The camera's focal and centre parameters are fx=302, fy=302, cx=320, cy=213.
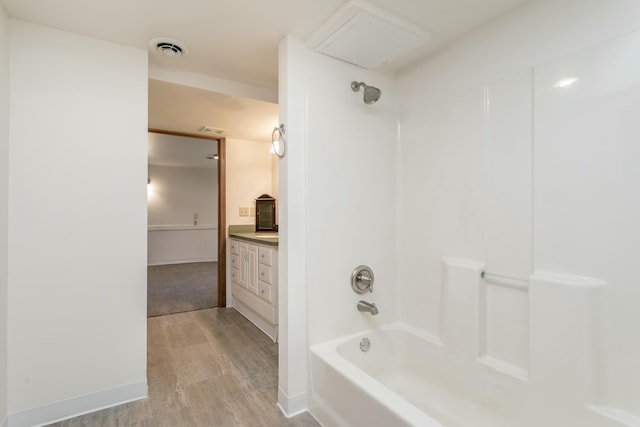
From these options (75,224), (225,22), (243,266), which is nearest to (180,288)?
(243,266)

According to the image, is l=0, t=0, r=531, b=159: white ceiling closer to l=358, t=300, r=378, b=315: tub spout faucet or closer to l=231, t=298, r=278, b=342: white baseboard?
l=358, t=300, r=378, b=315: tub spout faucet

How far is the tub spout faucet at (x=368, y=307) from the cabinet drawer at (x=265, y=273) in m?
1.00

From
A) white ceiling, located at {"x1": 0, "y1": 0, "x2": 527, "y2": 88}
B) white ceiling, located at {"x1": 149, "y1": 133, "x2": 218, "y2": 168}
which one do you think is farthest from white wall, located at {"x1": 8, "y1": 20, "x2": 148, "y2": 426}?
white ceiling, located at {"x1": 149, "y1": 133, "x2": 218, "y2": 168}

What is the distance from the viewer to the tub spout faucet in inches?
74.6

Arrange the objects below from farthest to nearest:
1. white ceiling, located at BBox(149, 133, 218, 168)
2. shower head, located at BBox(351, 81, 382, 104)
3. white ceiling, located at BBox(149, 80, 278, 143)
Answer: white ceiling, located at BBox(149, 133, 218, 168)
white ceiling, located at BBox(149, 80, 278, 143)
shower head, located at BBox(351, 81, 382, 104)

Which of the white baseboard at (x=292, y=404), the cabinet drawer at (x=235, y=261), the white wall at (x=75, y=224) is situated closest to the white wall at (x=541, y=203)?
the white baseboard at (x=292, y=404)

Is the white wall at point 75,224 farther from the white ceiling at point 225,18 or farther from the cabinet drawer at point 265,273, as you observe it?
the cabinet drawer at point 265,273

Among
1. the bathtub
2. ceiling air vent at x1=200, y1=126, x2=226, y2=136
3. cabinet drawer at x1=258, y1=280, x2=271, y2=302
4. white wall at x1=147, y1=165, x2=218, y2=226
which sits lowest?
the bathtub

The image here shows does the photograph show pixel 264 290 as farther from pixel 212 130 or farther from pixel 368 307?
pixel 212 130

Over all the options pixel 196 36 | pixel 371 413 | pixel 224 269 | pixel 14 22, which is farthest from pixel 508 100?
pixel 224 269

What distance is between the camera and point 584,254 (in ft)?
4.16

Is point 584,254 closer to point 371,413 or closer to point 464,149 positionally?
point 464,149

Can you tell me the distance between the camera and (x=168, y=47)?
1.84 meters

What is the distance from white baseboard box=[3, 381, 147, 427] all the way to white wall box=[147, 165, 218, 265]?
213 inches
